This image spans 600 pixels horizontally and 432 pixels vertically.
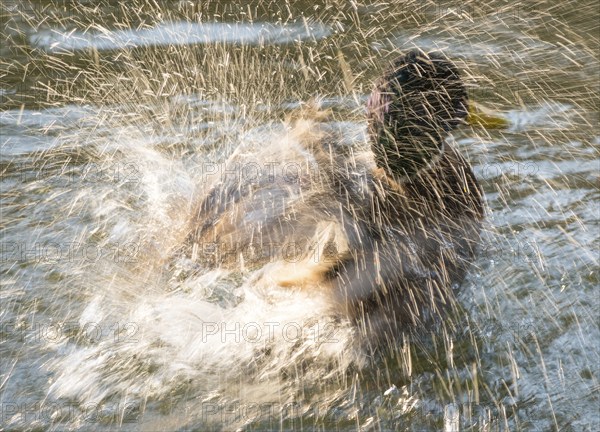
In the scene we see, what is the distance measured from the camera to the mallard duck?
3.55 metres

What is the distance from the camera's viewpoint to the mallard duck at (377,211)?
355cm

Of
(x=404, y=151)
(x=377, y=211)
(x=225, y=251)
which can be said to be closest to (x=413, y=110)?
(x=404, y=151)

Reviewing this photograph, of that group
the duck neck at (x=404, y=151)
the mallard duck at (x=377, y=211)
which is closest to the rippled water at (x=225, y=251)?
the mallard duck at (x=377, y=211)

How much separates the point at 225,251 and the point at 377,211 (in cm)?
82

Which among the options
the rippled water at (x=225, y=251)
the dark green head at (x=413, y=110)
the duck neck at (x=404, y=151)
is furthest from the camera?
the rippled water at (x=225, y=251)

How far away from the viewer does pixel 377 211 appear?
Answer: 3.59 metres

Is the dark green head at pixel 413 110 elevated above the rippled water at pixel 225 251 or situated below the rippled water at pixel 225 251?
above

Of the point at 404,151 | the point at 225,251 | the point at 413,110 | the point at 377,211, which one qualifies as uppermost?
the point at 413,110

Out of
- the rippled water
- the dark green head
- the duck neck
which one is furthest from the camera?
the rippled water

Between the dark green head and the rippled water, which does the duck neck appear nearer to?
the dark green head

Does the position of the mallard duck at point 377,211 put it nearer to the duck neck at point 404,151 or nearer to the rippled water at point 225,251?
the duck neck at point 404,151

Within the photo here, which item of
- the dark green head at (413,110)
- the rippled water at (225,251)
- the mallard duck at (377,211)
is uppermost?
the dark green head at (413,110)

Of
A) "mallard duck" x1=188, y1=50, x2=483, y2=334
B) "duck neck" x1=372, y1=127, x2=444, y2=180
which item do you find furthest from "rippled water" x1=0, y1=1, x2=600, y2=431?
"duck neck" x1=372, y1=127, x2=444, y2=180

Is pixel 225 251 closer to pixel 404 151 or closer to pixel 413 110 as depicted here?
pixel 404 151
